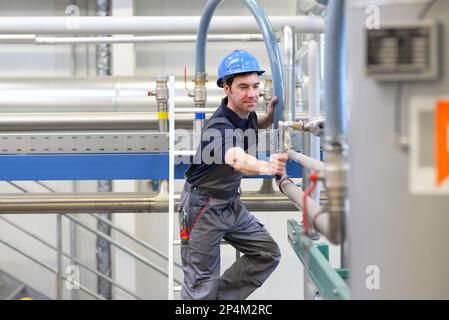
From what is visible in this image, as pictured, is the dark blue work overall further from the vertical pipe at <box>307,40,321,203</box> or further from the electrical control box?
the electrical control box

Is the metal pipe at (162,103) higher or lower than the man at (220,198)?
higher

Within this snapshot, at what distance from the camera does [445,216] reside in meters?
0.94

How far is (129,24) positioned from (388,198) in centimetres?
219

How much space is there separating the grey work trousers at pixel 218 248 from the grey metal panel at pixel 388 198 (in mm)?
1286

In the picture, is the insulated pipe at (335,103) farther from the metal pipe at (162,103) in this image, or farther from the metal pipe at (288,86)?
the metal pipe at (162,103)

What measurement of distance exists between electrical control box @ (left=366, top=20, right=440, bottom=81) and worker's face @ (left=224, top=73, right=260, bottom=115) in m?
1.26

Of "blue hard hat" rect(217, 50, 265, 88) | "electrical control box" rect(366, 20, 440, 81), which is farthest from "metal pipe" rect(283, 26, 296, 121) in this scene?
"electrical control box" rect(366, 20, 440, 81)

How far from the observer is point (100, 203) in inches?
107

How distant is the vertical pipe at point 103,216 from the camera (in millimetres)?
4219

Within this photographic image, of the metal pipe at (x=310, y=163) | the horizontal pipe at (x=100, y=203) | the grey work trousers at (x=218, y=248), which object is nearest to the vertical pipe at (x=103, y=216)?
the horizontal pipe at (x=100, y=203)

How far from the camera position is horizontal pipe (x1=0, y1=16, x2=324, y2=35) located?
110 inches

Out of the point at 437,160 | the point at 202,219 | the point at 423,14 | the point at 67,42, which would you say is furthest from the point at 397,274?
the point at 67,42

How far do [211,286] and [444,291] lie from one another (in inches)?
53.5

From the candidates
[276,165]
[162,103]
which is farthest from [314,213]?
[162,103]
